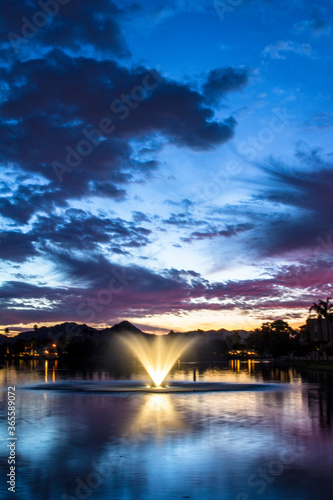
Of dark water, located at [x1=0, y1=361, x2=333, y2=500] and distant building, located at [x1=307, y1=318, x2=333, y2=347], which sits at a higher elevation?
distant building, located at [x1=307, y1=318, x2=333, y2=347]

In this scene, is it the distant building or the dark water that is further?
the distant building

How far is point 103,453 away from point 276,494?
645cm

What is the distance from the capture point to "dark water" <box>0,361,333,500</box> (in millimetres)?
12445

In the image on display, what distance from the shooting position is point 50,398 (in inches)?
1410

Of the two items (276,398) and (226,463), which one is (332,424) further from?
(276,398)

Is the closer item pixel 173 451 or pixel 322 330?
pixel 173 451

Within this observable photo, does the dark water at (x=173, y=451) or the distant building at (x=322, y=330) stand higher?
the distant building at (x=322, y=330)

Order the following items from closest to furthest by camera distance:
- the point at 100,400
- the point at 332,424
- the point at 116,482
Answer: the point at 116,482, the point at 332,424, the point at 100,400

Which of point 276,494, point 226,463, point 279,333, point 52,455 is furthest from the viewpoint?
point 279,333

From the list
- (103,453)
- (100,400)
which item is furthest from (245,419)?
(100,400)

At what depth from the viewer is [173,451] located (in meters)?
16.9

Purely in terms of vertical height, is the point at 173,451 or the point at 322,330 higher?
the point at 322,330

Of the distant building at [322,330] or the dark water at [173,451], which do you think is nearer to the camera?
the dark water at [173,451]

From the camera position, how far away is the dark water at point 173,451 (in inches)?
490
